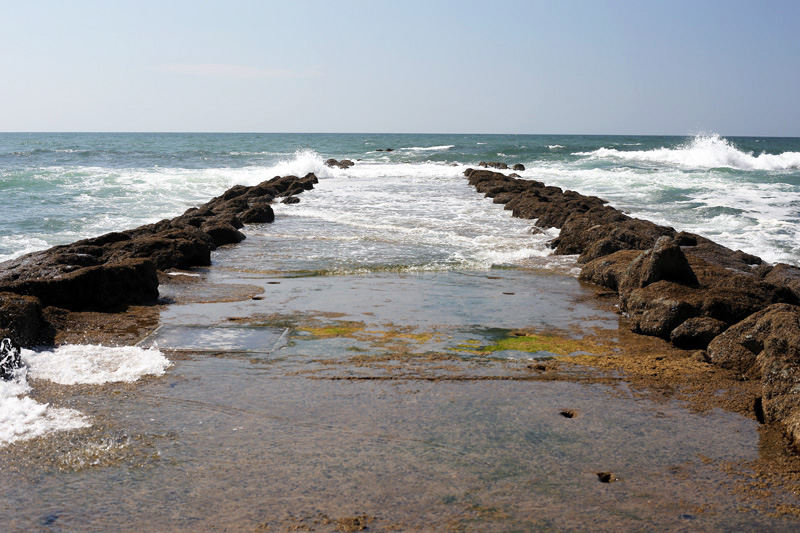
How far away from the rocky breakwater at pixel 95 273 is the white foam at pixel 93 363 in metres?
0.25

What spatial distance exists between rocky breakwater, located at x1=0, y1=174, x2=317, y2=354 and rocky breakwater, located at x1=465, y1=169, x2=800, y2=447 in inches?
193

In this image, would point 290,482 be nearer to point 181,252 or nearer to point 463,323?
point 463,323

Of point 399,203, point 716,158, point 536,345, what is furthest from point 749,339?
point 716,158

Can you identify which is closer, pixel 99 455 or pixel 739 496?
pixel 739 496

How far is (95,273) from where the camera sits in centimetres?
652

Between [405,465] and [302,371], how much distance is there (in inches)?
Answer: 63.2

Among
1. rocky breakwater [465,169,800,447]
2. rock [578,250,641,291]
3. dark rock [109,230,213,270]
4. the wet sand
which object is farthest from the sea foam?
A: rock [578,250,641,291]

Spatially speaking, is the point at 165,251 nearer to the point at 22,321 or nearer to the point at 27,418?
the point at 22,321

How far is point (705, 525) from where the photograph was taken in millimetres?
2924

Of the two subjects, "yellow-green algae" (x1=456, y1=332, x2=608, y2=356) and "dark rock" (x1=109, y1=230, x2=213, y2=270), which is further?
"dark rock" (x1=109, y1=230, x2=213, y2=270)

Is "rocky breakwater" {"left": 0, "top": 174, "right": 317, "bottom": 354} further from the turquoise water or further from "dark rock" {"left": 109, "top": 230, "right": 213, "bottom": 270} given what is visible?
the turquoise water

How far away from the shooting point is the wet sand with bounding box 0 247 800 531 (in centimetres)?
299

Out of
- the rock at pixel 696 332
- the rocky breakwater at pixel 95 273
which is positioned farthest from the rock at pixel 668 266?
the rocky breakwater at pixel 95 273

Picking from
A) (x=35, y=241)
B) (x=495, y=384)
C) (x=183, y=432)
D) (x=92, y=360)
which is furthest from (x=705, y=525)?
(x=35, y=241)
